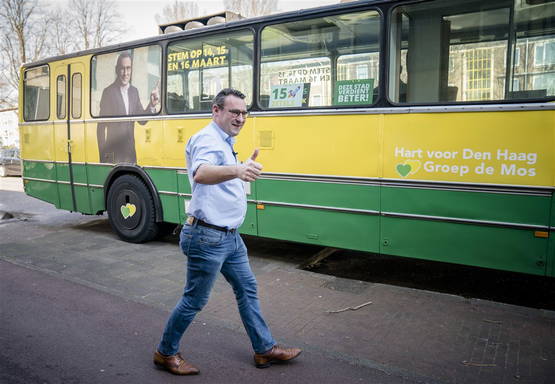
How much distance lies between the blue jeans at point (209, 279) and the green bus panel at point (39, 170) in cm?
623

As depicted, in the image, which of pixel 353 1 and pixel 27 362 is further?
pixel 353 1

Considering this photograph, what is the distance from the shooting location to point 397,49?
5141 mm

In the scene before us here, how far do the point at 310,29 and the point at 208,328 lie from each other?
362 centimetres

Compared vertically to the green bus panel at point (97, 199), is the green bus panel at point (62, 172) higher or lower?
higher

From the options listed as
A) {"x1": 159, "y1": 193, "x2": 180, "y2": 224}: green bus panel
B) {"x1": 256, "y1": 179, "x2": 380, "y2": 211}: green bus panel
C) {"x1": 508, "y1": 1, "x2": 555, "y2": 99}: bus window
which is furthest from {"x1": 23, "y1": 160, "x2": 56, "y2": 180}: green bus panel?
{"x1": 508, "y1": 1, "x2": 555, "y2": 99}: bus window

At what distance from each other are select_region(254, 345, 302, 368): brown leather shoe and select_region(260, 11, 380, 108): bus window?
9.61 ft

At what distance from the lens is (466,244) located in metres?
4.78

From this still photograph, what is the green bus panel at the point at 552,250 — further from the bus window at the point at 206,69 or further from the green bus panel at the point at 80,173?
the green bus panel at the point at 80,173

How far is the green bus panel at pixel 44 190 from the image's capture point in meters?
8.52

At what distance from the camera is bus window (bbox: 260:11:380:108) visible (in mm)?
5262

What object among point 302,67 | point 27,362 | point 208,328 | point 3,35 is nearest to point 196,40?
point 302,67

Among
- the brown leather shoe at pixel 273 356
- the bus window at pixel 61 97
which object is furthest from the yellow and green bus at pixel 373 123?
the brown leather shoe at pixel 273 356

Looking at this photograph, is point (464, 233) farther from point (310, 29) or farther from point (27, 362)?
point (27, 362)

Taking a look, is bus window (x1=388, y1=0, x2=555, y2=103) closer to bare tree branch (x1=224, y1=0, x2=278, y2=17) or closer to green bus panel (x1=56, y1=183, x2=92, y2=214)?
green bus panel (x1=56, y1=183, x2=92, y2=214)
